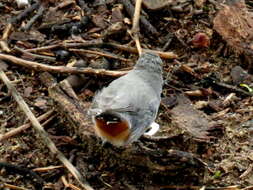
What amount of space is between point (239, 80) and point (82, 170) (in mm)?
2131

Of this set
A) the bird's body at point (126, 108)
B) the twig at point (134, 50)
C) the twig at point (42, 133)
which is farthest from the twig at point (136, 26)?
the twig at point (42, 133)

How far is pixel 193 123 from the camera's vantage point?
4.91m

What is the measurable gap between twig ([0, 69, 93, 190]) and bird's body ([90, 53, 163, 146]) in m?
0.37

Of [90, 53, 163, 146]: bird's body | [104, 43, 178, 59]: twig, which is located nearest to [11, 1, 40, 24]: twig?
[104, 43, 178, 59]: twig

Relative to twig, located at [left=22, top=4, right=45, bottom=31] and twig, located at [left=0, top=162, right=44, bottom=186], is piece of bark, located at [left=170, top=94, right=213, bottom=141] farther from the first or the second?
twig, located at [left=22, top=4, right=45, bottom=31]

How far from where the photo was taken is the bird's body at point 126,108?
436 centimetres

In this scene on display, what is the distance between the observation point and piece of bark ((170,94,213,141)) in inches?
187

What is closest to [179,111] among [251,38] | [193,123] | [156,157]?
[193,123]

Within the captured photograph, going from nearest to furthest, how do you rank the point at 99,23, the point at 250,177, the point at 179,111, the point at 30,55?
the point at 250,177 → the point at 179,111 → the point at 30,55 → the point at 99,23

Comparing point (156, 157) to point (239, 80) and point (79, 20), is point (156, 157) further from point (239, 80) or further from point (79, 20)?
point (79, 20)

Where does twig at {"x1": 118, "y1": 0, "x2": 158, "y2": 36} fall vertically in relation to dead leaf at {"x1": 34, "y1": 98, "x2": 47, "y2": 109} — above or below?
above

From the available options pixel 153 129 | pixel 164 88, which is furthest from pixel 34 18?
pixel 153 129

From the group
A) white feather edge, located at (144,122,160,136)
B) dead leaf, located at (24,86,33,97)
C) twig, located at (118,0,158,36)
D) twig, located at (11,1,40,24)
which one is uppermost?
twig, located at (11,1,40,24)

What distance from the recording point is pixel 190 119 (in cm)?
498
